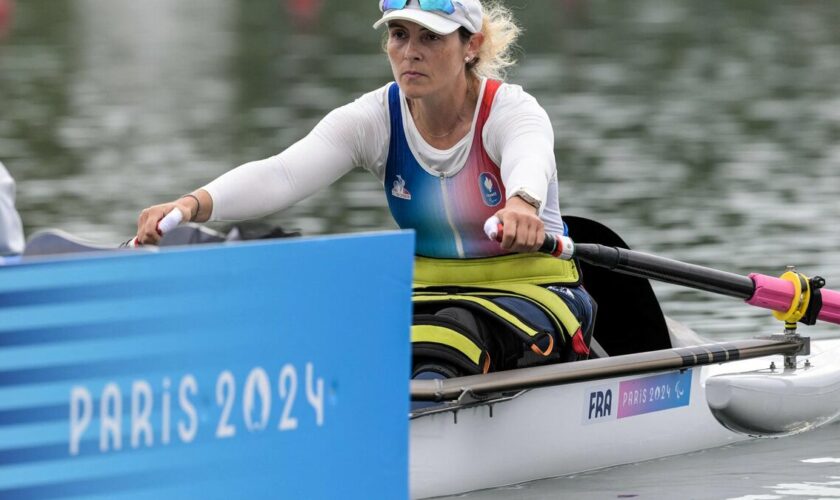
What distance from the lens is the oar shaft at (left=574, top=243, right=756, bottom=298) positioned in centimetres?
499

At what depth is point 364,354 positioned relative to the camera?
318 centimetres

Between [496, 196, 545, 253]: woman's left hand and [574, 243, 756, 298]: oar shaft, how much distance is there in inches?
18.8

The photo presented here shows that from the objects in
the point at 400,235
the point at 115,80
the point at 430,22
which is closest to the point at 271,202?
the point at 430,22

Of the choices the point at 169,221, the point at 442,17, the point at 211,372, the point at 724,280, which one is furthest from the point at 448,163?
the point at 211,372

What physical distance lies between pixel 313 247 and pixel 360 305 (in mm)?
186

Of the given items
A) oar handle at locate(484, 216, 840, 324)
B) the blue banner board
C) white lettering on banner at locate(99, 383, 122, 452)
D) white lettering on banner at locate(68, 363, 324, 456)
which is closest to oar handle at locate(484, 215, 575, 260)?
oar handle at locate(484, 216, 840, 324)

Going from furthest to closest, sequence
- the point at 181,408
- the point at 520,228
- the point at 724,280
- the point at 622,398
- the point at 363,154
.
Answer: the point at 724,280, the point at 622,398, the point at 363,154, the point at 520,228, the point at 181,408

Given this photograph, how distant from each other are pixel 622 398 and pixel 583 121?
768 centimetres

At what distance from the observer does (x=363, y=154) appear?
498 centimetres

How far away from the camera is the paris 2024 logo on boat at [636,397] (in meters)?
5.18

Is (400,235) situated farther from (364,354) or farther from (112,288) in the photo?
(112,288)

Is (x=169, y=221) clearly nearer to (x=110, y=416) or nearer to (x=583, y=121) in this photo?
(x=110, y=416)

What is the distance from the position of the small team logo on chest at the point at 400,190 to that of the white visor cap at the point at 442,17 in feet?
1.71

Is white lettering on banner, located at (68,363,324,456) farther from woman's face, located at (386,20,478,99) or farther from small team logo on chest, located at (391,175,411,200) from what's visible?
small team logo on chest, located at (391,175,411,200)
